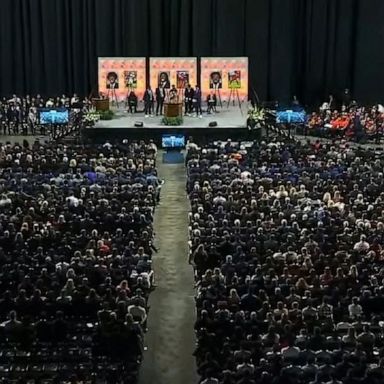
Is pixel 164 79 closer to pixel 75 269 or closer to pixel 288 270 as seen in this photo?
pixel 75 269

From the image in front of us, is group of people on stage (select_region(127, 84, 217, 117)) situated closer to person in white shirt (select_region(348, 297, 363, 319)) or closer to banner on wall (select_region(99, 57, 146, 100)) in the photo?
banner on wall (select_region(99, 57, 146, 100))

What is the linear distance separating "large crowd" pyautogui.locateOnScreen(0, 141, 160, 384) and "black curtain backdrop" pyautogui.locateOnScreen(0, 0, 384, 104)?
17.2m

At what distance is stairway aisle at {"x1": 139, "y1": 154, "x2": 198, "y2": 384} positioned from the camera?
47.2ft

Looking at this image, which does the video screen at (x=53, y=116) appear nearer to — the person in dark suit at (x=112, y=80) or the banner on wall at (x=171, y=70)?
the person in dark suit at (x=112, y=80)

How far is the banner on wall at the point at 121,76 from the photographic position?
3547cm

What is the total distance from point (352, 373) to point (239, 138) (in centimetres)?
2034

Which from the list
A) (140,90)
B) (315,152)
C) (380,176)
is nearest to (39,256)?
Answer: (380,176)

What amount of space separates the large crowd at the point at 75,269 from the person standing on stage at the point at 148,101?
32.3 ft

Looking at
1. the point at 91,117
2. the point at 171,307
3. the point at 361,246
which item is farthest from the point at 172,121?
the point at 361,246

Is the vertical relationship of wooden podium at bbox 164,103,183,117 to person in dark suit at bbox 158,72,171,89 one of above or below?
below

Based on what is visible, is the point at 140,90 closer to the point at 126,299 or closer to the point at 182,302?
the point at 182,302

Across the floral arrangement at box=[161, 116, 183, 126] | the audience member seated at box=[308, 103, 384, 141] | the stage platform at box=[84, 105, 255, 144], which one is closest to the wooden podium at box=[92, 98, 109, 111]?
the stage platform at box=[84, 105, 255, 144]

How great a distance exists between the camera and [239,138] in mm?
31641

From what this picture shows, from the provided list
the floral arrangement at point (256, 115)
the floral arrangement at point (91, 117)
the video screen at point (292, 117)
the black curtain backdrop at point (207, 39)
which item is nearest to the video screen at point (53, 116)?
the floral arrangement at point (91, 117)
